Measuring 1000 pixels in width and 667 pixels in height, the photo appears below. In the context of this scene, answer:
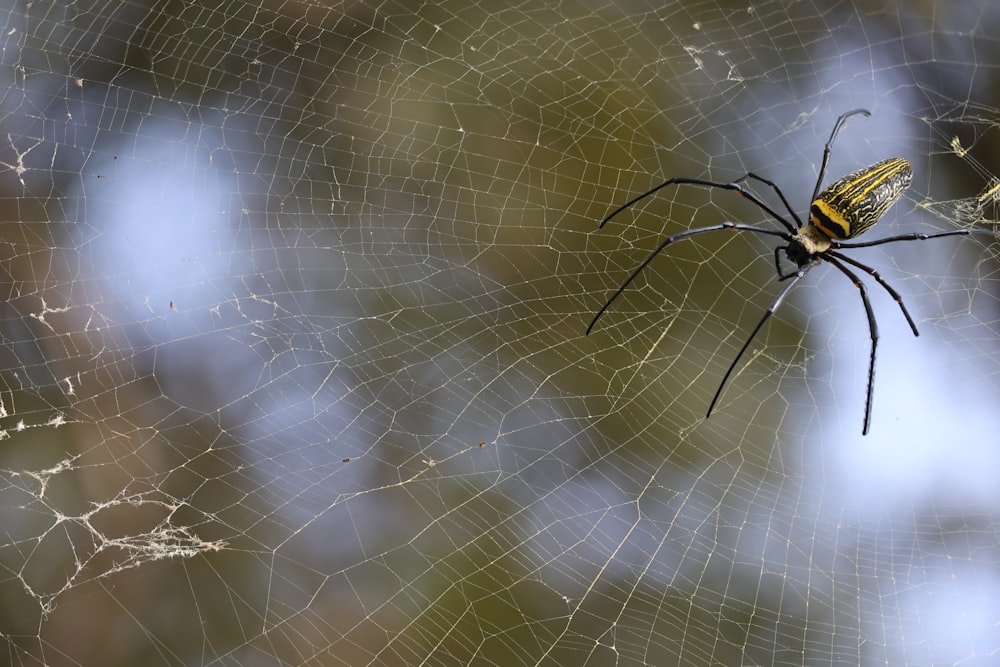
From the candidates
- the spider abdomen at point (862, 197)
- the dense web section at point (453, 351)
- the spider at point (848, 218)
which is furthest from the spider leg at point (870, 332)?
the dense web section at point (453, 351)

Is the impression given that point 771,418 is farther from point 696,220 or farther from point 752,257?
point 696,220

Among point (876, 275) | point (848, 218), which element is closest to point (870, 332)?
point (876, 275)

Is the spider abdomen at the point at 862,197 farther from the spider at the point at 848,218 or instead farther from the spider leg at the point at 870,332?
the spider leg at the point at 870,332

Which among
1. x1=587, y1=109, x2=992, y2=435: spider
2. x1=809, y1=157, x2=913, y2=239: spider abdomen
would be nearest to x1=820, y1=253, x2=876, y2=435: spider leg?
x1=587, y1=109, x2=992, y2=435: spider

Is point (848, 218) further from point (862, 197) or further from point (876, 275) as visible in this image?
point (876, 275)

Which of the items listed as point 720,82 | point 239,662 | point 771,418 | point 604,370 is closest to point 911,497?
point 771,418

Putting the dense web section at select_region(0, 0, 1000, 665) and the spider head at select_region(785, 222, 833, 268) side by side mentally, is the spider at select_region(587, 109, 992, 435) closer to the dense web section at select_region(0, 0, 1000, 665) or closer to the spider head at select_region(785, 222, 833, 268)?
the spider head at select_region(785, 222, 833, 268)
